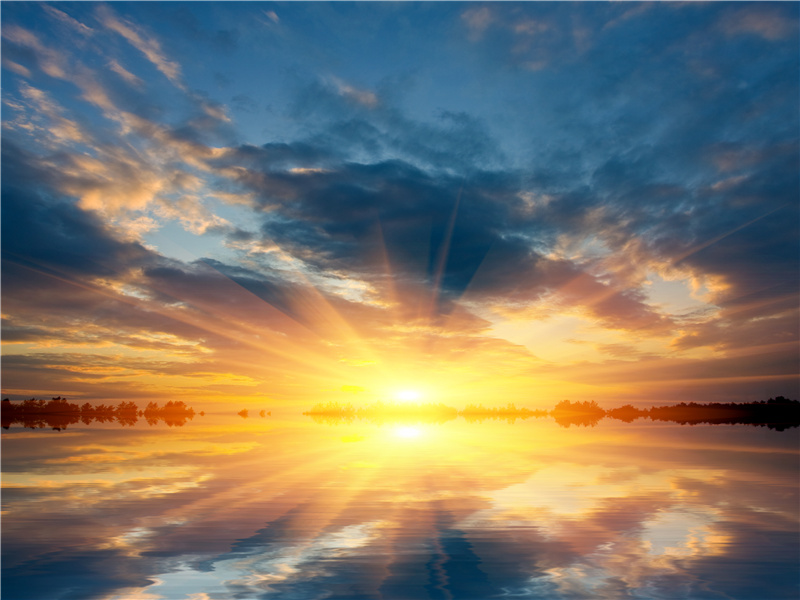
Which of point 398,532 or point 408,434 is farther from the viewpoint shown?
point 408,434

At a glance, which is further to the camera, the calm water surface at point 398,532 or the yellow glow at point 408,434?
the yellow glow at point 408,434

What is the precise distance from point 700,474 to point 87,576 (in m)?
29.2

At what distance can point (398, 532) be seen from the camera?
1645 centimetres

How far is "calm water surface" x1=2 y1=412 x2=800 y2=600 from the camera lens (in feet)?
40.7

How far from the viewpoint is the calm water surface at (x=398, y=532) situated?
12.4 meters

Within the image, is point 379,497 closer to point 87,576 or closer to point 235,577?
point 235,577

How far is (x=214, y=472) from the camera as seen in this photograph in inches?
1142

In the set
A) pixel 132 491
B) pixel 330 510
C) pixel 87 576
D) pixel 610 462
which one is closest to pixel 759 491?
pixel 610 462

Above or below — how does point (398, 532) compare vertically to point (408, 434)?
below

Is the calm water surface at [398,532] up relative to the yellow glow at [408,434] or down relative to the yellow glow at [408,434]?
down

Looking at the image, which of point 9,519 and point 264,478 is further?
point 264,478

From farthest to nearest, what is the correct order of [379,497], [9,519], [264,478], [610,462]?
1. [610,462]
2. [264,478]
3. [379,497]
4. [9,519]

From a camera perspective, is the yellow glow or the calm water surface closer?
the calm water surface

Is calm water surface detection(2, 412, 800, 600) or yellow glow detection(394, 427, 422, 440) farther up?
yellow glow detection(394, 427, 422, 440)
